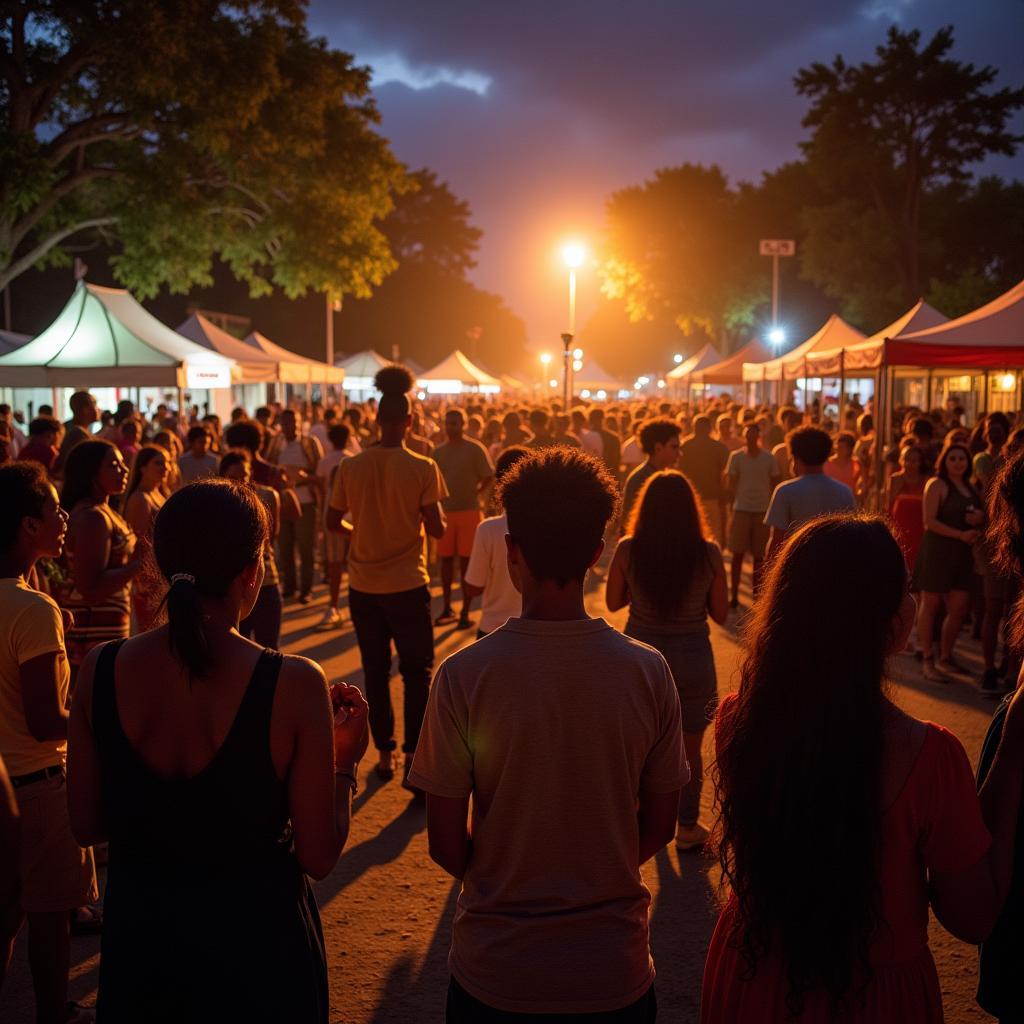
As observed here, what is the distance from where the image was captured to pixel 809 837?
1.93m

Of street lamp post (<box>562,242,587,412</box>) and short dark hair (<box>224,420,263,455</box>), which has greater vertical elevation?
street lamp post (<box>562,242,587,412</box>)

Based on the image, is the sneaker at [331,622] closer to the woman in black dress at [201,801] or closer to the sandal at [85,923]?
the sandal at [85,923]

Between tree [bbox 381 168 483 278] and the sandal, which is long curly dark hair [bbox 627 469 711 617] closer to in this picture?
A: the sandal

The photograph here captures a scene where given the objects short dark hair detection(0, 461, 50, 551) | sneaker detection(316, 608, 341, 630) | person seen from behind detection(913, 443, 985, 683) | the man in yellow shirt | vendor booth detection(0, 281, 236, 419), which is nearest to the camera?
the man in yellow shirt

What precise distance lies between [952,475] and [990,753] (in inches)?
257

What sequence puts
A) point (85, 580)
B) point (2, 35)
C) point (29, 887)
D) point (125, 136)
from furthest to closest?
point (125, 136)
point (2, 35)
point (85, 580)
point (29, 887)

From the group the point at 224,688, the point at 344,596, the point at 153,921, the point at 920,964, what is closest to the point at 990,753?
the point at 920,964

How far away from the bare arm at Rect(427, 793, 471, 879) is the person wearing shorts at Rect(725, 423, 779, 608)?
8.92m

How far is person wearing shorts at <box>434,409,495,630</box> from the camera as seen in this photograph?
33.5ft

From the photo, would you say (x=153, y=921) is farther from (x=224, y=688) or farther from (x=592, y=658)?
(x=592, y=658)

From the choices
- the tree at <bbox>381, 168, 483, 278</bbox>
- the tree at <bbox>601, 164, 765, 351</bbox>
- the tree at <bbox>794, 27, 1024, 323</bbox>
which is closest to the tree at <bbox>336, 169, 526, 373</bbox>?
the tree at <bbox>381, 168, 483, 278</bbox>

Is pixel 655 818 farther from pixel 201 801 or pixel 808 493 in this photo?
pixel 808 493

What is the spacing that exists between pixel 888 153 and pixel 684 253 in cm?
1907

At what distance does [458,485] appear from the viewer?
10.2m
